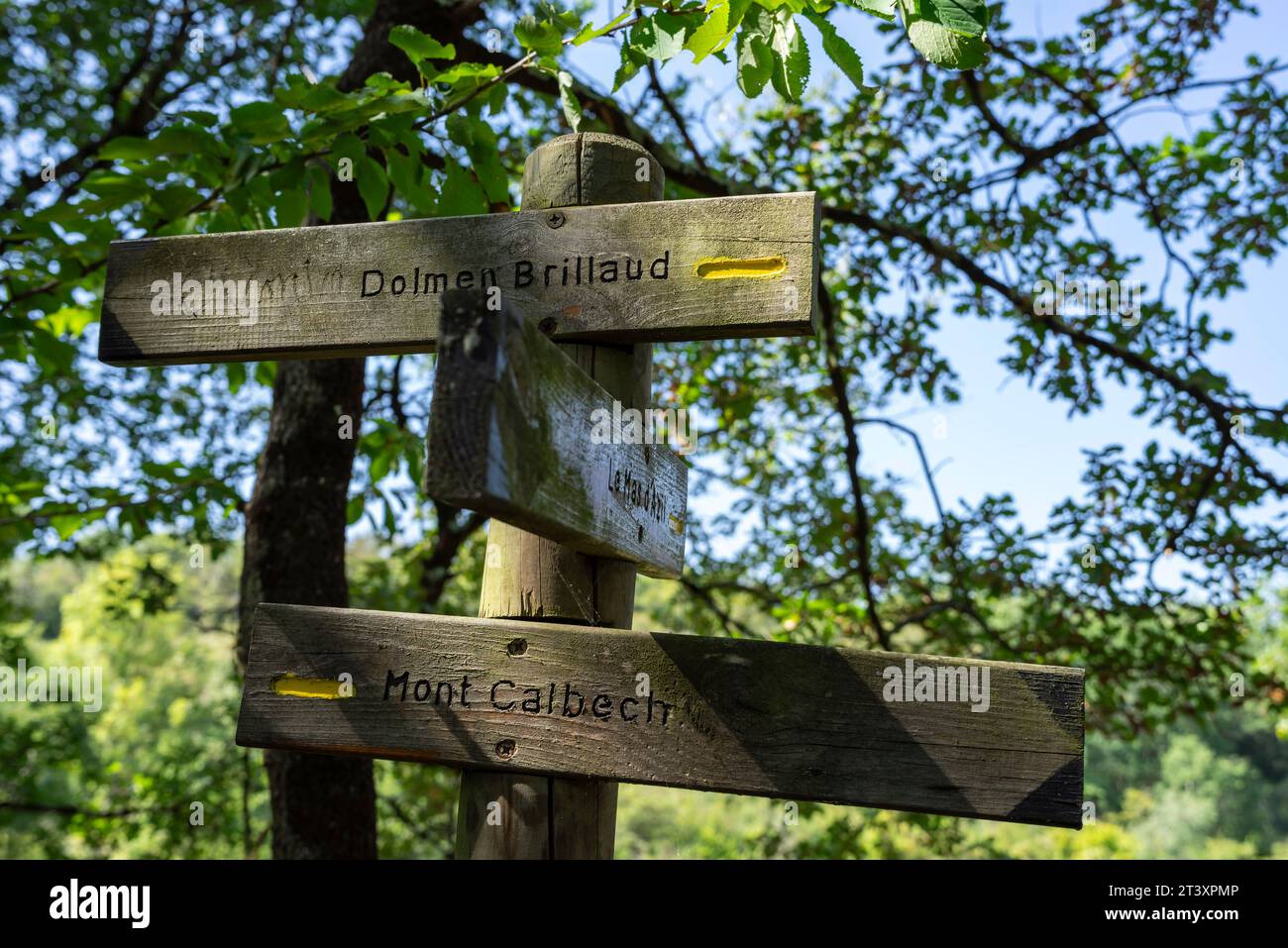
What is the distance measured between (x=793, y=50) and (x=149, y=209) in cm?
161

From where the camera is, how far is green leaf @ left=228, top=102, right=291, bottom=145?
206cm

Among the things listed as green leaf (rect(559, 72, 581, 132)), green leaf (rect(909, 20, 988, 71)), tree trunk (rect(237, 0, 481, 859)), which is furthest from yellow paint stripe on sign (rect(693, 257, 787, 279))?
tree trunk (rect(237, 0, 481, 859))

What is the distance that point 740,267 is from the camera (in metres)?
1.56

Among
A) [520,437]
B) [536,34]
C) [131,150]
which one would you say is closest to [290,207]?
[131,150]

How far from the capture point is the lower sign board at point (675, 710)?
1428mm

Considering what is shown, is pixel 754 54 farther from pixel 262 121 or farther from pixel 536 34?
pixel 262 121

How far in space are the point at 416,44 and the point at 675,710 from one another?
142cm

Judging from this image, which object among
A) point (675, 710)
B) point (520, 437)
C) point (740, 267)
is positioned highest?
point (740, 267)

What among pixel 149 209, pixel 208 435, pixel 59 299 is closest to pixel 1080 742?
pixel 149 209

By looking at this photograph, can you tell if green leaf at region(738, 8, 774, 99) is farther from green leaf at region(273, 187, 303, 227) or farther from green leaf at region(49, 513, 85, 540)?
green leaf at region(49, 513, 85, 540)

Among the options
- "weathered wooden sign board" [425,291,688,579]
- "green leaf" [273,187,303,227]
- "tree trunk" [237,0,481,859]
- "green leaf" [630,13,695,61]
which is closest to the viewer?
"weathered wooden sign board" [425,291,688,579]

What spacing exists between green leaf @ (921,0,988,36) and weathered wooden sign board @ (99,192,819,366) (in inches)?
11.4

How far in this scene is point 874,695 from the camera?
1472 mm

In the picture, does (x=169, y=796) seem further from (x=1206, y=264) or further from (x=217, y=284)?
(x=1206, y=264)
